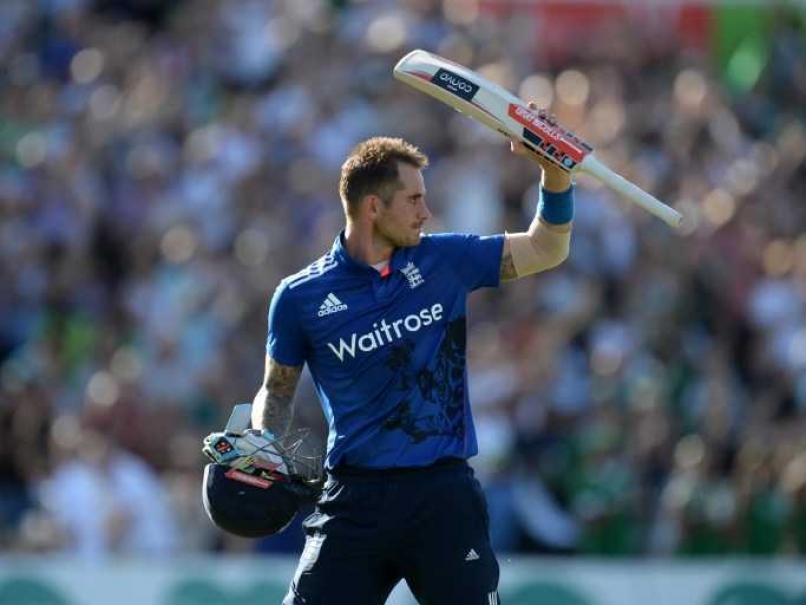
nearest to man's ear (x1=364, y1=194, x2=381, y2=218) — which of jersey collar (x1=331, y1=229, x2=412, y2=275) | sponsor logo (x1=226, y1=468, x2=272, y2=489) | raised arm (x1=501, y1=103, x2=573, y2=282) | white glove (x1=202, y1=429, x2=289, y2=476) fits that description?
jersey collar (x1=331, y1=229, x2=412, y2=275)

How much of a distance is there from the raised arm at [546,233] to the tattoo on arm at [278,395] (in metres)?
0.97

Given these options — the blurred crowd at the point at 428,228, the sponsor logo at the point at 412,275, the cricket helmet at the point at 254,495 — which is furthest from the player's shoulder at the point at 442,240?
the blurred crowd at the point at 428,228

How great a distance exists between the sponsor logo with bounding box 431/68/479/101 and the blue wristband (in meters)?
0.51

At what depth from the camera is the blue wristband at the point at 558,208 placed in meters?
7.10

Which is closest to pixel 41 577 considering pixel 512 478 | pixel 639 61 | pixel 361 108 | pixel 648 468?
pixel 512 478

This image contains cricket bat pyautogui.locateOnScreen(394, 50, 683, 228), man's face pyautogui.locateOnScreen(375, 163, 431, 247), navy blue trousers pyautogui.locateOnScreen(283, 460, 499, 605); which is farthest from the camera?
man's face pyautogui.locateOnScreen(375, 163, 431, 247)

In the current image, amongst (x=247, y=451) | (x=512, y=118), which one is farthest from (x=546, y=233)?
(x=247, y=451)

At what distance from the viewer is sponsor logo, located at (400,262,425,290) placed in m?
7.14

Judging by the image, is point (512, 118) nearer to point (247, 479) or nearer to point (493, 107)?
point (493, 107)

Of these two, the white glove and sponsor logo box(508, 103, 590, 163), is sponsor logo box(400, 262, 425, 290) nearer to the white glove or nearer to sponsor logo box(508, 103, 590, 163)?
sponsor logo box(508, 103, 590, 163)

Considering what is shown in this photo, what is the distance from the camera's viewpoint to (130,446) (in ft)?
39.2

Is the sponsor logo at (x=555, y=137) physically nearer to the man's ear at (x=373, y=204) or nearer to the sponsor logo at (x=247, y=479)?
the man's ear at (x=373, y=204)

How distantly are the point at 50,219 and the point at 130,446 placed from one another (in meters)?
2.39

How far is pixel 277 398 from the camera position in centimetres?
727
